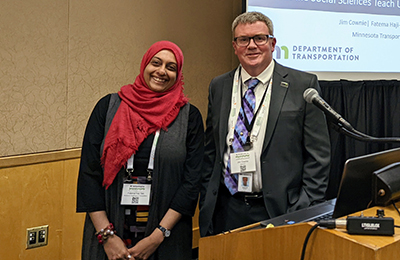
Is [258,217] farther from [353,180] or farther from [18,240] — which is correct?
[18,240]

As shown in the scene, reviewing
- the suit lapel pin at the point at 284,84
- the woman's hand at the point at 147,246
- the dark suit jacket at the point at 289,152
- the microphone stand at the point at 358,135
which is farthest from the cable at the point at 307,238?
the suit lapel pin at the point at 284,84

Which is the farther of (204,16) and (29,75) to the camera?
(204,16)

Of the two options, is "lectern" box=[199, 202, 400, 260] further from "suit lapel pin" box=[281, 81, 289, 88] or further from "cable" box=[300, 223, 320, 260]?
"suit lapel pin" box=[281, 81, 289, 88]

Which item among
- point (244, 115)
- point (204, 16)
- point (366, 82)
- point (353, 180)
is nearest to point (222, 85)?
point (244, 115)

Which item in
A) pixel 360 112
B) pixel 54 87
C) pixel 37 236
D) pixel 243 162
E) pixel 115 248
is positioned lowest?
pixel 37 236

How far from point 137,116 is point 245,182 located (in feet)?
1.93

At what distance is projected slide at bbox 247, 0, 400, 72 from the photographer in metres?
3.27

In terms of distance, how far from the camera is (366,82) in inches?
141

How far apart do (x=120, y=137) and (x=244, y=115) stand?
587 mm

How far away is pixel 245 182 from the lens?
1902 mm

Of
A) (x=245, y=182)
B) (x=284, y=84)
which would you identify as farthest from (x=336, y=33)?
(x=245, y=182)

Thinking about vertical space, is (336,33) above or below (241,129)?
above

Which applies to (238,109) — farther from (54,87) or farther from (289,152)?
(54,87)

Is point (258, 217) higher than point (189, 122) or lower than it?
lower
